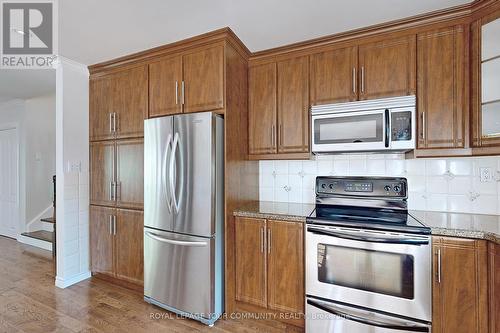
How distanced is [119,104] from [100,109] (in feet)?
1.03

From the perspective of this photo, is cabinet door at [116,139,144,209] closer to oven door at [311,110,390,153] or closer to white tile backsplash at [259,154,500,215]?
white tile backsplash at [259,154,500,215]

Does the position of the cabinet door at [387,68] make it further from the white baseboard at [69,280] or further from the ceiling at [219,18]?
the white baseboard at [69,280]

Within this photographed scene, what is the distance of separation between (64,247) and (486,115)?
12.9 ft

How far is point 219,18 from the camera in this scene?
1.93 meters

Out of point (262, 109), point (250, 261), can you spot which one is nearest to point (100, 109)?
point (262, 109)

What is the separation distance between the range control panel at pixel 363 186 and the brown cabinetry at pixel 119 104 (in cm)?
192

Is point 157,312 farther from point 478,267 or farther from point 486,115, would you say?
point 486,115

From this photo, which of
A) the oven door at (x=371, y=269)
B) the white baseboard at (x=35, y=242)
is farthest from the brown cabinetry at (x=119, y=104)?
the white baseboard at (x=35, y=242)

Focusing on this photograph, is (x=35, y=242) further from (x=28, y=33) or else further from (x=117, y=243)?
(x=28, y=33)

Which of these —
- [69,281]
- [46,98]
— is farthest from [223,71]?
[46,98]

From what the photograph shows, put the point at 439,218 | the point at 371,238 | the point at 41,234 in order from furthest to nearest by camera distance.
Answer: the point at 41,234 → the point at 439,218 → the point at 371,238

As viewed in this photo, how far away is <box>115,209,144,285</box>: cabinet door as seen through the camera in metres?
2.54

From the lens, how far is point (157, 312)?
2260mm

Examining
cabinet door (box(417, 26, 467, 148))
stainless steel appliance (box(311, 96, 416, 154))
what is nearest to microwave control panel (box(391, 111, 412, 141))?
stainless steel appliance (box(311, 96, 416, 154))
